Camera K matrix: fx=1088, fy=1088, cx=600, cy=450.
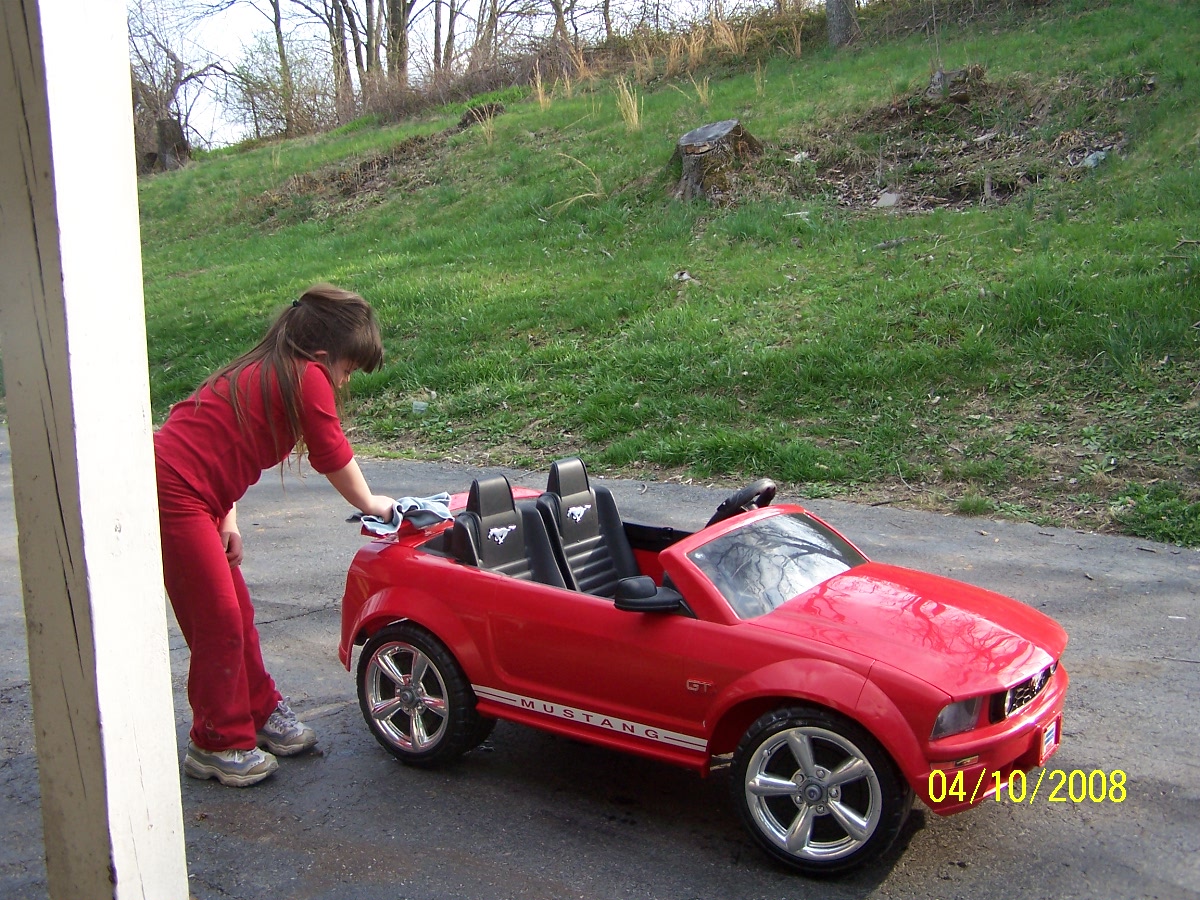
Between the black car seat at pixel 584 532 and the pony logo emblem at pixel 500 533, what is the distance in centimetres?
19

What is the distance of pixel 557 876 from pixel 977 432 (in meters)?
5.67

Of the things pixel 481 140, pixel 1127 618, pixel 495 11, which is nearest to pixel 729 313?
pixel 1127 618

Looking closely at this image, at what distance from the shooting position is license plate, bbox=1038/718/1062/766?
3.43 meters

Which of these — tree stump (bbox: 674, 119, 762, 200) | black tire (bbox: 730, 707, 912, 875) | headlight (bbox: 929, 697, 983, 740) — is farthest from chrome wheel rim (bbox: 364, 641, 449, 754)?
tree stump (bbox: 674, 119, 762, 200)

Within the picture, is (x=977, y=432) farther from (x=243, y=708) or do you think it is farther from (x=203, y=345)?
(x=203, y=345)

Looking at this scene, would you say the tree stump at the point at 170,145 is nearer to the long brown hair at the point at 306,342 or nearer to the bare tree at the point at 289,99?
the bare tree at the point at 289,99

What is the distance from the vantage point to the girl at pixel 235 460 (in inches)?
151

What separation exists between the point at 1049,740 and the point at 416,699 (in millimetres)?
2257

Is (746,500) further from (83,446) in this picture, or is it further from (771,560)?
(83,446)

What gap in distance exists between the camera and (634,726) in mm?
3721

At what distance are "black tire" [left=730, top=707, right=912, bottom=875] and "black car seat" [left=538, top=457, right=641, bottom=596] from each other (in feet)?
4.05

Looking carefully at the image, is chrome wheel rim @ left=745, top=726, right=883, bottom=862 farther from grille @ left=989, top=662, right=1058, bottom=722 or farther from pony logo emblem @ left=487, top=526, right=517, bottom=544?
pony logo emblem @ left=487, top=526, right=517, bottom=544
